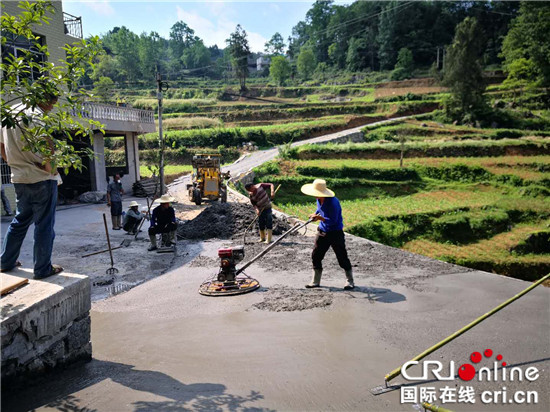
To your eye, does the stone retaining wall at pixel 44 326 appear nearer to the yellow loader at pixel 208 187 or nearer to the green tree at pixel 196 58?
the yellow loader at pixel 208 187

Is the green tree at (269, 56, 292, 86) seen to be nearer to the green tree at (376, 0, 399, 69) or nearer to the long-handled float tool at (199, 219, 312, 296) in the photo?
the green tree at (376, 0, 399, 69)

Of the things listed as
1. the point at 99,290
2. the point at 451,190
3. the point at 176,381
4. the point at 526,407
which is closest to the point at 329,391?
the point at 176,381

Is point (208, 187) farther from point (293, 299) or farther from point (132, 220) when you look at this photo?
point (293, 299)

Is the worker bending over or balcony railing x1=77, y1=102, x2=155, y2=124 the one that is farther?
balcony railing x1=77, y1=102, x2=155, y2=124

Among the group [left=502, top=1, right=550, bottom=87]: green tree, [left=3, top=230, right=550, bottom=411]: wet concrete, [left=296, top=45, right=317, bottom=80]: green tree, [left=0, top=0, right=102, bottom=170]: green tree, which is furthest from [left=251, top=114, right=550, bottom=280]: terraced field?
[left=296, top=45, right=317, bottom=80]: green tree

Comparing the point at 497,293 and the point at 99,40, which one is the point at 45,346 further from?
the point at 497,293

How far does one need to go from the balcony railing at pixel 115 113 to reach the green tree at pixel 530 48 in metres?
42.2

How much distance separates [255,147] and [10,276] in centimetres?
3664

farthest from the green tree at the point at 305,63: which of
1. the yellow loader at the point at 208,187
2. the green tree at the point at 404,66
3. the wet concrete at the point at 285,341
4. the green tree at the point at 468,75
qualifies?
the wet concrete at the point at 285,341

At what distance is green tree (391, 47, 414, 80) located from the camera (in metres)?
70.8

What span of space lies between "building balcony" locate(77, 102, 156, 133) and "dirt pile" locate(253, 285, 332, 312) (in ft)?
49.1

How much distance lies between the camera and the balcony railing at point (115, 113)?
1923 cm

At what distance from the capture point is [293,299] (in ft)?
22.0

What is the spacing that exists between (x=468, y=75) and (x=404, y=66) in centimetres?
3369
